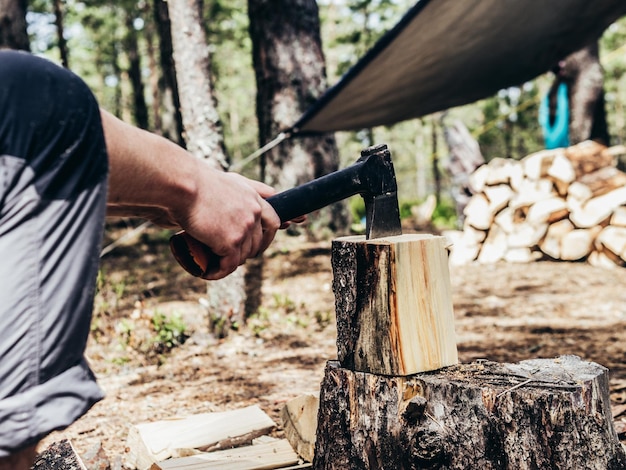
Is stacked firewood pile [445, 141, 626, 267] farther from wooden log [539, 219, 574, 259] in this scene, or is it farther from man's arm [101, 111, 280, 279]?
man's arm [101, 111, 280, 279]

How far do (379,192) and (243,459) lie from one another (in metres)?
1.01

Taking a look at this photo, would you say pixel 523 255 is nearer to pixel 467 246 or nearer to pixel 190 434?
pixel 467 246

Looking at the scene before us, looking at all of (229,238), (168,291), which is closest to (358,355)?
(229,238)

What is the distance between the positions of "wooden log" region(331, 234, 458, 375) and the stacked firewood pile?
4722 millimetres

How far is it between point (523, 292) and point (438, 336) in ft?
12.4

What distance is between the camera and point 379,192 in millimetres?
1707

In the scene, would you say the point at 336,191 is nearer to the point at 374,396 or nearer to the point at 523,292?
the point at 374,396

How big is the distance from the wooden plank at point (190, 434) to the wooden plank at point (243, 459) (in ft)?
0.20

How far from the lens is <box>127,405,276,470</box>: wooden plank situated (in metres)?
2.22

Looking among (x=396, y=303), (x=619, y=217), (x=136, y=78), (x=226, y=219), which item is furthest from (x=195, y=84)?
(x=136, y=78)

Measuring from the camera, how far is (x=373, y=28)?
13.5 meters

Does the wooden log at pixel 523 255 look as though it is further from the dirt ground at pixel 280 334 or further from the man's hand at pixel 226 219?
the man's hand at pixel 226 219

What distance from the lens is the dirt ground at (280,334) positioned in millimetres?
3002

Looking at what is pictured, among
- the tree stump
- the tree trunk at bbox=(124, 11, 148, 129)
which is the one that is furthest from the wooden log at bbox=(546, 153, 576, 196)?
the tree trunk at bbox=(124, 11, 148, 129)
